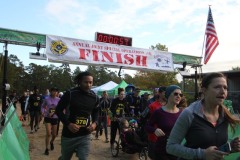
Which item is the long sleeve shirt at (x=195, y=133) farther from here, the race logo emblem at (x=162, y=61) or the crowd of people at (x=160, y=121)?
the race logo emblem at (x=162, y=61)

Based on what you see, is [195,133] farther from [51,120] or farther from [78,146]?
[51,120]

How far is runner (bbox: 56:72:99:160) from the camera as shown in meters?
4.92

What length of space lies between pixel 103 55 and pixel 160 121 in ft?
31.0

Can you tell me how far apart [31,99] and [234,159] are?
11.7m

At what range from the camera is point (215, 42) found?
14164mm

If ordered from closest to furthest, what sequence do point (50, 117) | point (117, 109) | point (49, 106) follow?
point (50, 117)
point (49, 106)
point (117, 109)

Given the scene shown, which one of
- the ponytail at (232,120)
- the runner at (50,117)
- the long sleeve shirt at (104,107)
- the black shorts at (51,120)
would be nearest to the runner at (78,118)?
the ponytail at (232,120)

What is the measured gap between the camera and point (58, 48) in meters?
12.7

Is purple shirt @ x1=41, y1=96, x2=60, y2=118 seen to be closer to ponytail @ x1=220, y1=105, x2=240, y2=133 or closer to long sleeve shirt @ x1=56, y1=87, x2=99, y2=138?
long sleeve shirt @ x1=56, y1=87, x2=99, y2=138

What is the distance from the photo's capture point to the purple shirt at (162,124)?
444 cm

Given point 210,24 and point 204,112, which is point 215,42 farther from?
point 204,112

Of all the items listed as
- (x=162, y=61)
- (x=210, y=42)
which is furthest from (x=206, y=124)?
(x=162, y=61)

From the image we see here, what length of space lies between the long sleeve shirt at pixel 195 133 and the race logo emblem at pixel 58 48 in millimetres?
10685

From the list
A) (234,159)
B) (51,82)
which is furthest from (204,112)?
(51,82)
